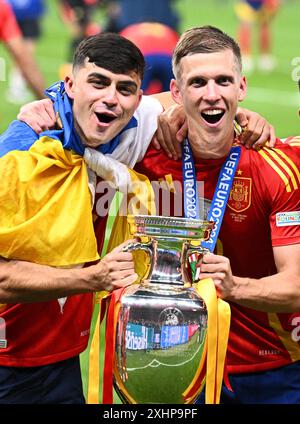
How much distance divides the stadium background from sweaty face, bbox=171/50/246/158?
3.73ft

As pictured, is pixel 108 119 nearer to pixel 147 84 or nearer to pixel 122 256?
pixel 122 256

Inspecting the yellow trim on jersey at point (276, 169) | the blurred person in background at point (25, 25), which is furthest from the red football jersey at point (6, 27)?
the blurred person in background at point (25, 25)

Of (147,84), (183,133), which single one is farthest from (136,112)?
(147,84)

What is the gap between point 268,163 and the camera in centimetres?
536

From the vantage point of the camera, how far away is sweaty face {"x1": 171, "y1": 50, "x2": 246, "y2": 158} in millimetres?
5160

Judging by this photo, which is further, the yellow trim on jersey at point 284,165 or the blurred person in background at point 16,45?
the blurred person in background at point 16,45

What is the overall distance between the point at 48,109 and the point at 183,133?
564 millimetres

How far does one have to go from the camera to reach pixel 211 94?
513 centimetres

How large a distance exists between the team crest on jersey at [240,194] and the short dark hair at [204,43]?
46 centimetres

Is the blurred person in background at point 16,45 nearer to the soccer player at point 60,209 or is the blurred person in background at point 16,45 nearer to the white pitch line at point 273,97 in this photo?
the soccer player at point 60,209

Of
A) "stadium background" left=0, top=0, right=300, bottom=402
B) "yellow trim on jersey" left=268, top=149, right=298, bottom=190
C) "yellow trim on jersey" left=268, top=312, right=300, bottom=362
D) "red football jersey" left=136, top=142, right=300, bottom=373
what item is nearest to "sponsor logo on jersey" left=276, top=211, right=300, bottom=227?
"red football jersey" left=136, top=142, right=300, bottom=373

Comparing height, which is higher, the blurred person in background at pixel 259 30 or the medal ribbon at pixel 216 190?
the blurred person in background at pixel 259 30

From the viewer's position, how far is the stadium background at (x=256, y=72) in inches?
647

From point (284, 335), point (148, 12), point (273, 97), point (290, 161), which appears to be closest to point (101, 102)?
point (290, 161)
